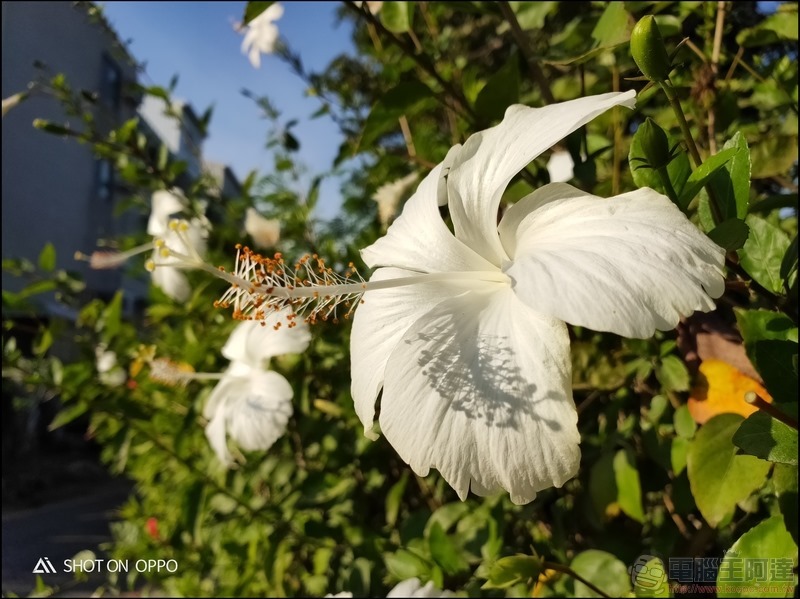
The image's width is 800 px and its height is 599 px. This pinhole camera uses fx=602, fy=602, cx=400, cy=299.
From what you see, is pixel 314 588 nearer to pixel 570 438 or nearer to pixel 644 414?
pixel 644 414

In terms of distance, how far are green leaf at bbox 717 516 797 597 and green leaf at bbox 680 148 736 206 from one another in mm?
316

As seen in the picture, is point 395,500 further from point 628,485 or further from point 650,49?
point 650,49

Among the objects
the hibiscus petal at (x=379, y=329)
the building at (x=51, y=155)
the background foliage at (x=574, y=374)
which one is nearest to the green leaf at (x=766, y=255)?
the background foliage at (x=574, y=374)

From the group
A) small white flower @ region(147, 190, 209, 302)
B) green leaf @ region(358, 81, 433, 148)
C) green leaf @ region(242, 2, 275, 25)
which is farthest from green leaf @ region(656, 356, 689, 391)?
small white flower @ region(147, 190, 209, 302)

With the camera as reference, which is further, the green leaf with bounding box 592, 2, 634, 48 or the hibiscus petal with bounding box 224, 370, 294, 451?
the hibiscus petal with bounding box 224, 370, 294, 451

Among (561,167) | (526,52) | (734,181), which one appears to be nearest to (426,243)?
(734,181)

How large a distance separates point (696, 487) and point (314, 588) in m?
1.06

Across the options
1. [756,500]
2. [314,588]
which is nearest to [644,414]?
[756,500]

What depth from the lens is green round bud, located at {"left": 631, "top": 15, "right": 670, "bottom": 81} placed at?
0.51m

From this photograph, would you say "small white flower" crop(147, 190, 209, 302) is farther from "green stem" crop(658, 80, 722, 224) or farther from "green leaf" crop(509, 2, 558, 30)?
"green stem" crop(658, 80, 722, 224)

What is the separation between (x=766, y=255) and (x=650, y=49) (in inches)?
11.7

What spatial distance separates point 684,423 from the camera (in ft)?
2.85

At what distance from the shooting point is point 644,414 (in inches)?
41.3

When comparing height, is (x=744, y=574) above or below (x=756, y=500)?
above
